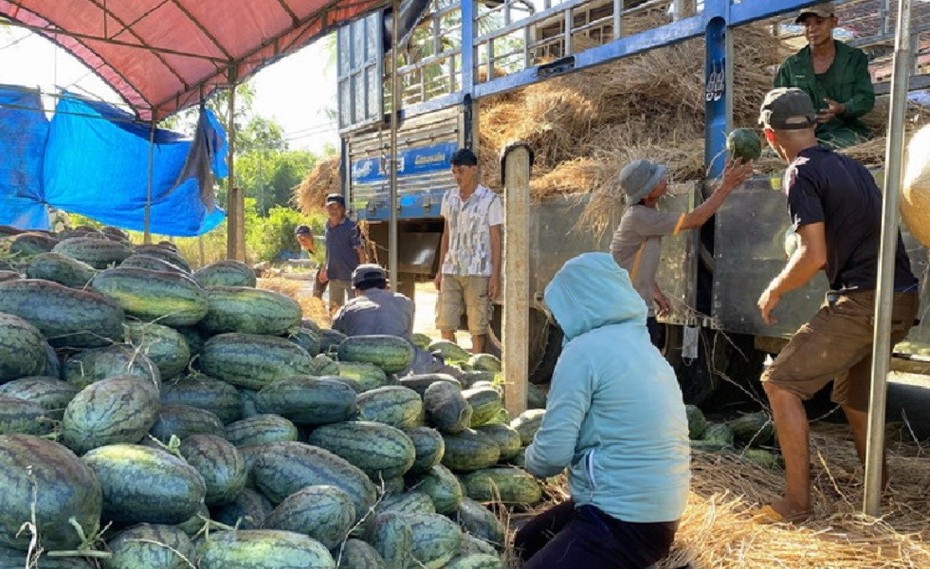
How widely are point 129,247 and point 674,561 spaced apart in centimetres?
328

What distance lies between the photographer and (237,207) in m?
10.5

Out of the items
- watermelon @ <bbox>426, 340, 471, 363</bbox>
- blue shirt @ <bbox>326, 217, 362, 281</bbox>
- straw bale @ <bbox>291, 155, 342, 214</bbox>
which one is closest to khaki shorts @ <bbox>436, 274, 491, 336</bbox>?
watermelon @ <bbox>426, 340, 471, 363</bbox>

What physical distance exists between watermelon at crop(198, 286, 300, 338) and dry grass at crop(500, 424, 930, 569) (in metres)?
1.54

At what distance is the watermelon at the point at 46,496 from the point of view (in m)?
2.14

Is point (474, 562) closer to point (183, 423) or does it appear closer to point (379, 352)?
point (183, 423)

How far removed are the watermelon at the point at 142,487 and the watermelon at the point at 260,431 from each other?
2.33ft

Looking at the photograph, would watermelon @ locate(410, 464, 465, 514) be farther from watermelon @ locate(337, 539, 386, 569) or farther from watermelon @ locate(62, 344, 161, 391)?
watermelon @ locate(62, 344, 161, 391)

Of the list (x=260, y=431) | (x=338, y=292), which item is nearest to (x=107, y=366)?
(x=260, y=431)

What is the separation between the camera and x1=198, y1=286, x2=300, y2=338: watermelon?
12.5 ft

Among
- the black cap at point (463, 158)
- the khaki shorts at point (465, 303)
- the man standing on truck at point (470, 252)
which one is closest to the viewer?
the black cap at point (463, 158)

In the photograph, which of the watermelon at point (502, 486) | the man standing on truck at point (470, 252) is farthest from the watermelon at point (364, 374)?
the man standing on truck at point (470, 252)

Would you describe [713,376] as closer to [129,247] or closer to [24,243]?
[129,247]

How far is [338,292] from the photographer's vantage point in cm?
994

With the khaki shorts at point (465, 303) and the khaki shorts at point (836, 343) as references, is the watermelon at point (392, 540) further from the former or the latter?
the khaki shorts at point (465, 303)
